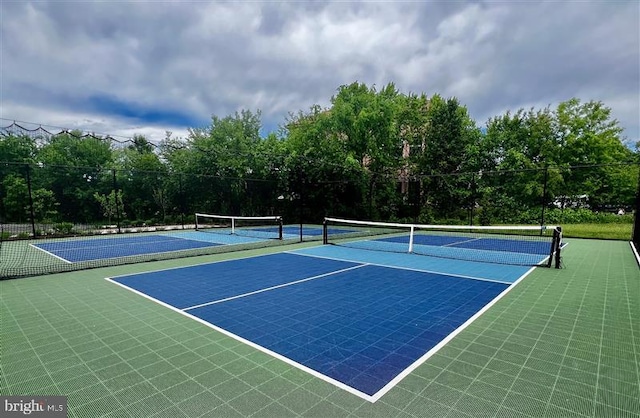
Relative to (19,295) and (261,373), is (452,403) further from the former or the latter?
(19,295)

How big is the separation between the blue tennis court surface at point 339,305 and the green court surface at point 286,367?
0.81 ft

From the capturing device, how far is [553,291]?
229 inches

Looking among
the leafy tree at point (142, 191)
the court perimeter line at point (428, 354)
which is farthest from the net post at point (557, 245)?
the leafy tree at point (142, 191)

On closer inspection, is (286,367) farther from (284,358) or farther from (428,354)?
(428,354)

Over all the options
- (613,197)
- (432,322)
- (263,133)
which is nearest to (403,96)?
Answer: (263,133)

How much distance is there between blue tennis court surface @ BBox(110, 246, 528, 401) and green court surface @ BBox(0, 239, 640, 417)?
9.7 inches

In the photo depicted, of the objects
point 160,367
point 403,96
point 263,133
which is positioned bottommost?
point 160,367

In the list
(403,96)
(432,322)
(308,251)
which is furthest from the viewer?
(403,96)

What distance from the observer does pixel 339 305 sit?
5.08 m

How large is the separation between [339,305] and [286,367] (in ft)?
6.63

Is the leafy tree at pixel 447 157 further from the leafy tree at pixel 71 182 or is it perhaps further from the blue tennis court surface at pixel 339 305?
the leafy tree at pixel 71 182

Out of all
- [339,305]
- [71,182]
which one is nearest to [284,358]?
[339,305]

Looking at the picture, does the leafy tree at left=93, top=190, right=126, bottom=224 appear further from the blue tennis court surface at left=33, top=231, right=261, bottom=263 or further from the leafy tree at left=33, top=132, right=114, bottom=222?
the blue tennis court surface at left=33, top=231, right=261, bottom=263

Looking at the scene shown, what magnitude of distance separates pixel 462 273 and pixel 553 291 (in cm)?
181
